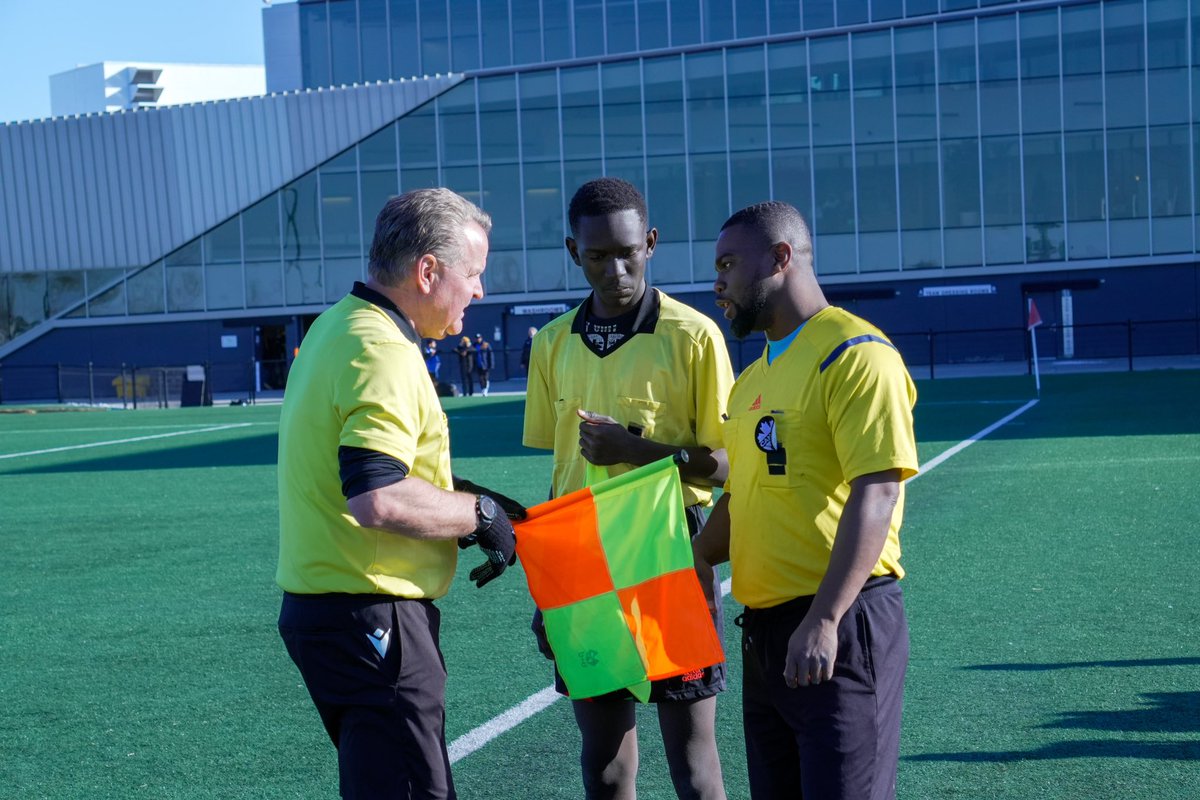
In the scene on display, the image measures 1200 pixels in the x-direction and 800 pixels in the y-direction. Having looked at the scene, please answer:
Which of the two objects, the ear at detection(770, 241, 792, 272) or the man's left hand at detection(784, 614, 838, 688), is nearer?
the man's left hand at detection(784, 614, 838, 688)

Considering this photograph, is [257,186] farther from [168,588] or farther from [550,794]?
[550,794]

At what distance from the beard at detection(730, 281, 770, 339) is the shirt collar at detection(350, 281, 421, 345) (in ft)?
2.60

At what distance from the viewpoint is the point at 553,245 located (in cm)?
4944

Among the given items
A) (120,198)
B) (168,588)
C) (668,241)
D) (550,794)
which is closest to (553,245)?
(668,241)

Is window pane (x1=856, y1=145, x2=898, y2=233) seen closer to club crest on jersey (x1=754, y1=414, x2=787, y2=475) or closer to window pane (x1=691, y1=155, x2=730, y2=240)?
window pane (x1=691, y1=155, x2=730, y2=240)

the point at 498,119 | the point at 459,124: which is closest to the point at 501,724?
the point at 498,119

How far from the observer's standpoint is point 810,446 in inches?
126

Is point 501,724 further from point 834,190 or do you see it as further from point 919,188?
point 919,188

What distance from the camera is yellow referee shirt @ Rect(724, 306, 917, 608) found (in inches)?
120

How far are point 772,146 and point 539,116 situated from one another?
28.3ft

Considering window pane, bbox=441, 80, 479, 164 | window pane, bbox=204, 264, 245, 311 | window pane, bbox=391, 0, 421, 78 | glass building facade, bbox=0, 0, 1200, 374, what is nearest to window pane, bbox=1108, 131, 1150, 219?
glass building facade, bbox=0, 0, 1200, 374

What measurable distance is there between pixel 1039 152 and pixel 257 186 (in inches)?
1127

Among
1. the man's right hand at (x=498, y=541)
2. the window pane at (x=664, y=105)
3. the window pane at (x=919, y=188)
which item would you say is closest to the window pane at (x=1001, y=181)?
the window pane at (x=919, y=188)

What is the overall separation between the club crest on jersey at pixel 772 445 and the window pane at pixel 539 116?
4690 cm
